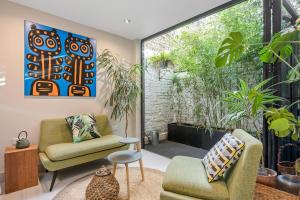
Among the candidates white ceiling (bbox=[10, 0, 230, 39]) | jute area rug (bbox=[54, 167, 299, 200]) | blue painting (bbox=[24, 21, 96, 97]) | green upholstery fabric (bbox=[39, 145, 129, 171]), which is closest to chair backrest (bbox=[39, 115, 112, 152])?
green upholstery fabric (bbox=[39, 145, 129, 171])

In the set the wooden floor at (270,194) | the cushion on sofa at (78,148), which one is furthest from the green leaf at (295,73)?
the cushion on sofa at (78,148)

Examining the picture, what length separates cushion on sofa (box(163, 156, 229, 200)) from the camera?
1356mm

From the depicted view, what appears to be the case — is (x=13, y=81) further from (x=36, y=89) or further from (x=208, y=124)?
(x=208, y=124)

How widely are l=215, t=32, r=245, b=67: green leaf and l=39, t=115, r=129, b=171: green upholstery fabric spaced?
6.44 feet

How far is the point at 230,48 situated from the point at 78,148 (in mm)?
2244

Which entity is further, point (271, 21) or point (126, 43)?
point (126, 43)

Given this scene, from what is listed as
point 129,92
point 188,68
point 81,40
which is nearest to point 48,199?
point 129,92

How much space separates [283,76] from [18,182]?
11.2 feet

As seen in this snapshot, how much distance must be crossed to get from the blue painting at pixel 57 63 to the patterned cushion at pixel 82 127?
1.57 feet

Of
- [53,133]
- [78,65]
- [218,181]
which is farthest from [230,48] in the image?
[53,133]

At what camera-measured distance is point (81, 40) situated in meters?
3.06

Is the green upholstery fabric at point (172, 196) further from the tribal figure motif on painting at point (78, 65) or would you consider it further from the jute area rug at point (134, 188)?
the tribal figure motif on painting at point (78, 65)

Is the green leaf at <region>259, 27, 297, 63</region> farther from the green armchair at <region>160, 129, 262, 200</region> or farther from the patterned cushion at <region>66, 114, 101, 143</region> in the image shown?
the patterned cushion at <region>66, 114, 101, 143</region>

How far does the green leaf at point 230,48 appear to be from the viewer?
156 centimetres
